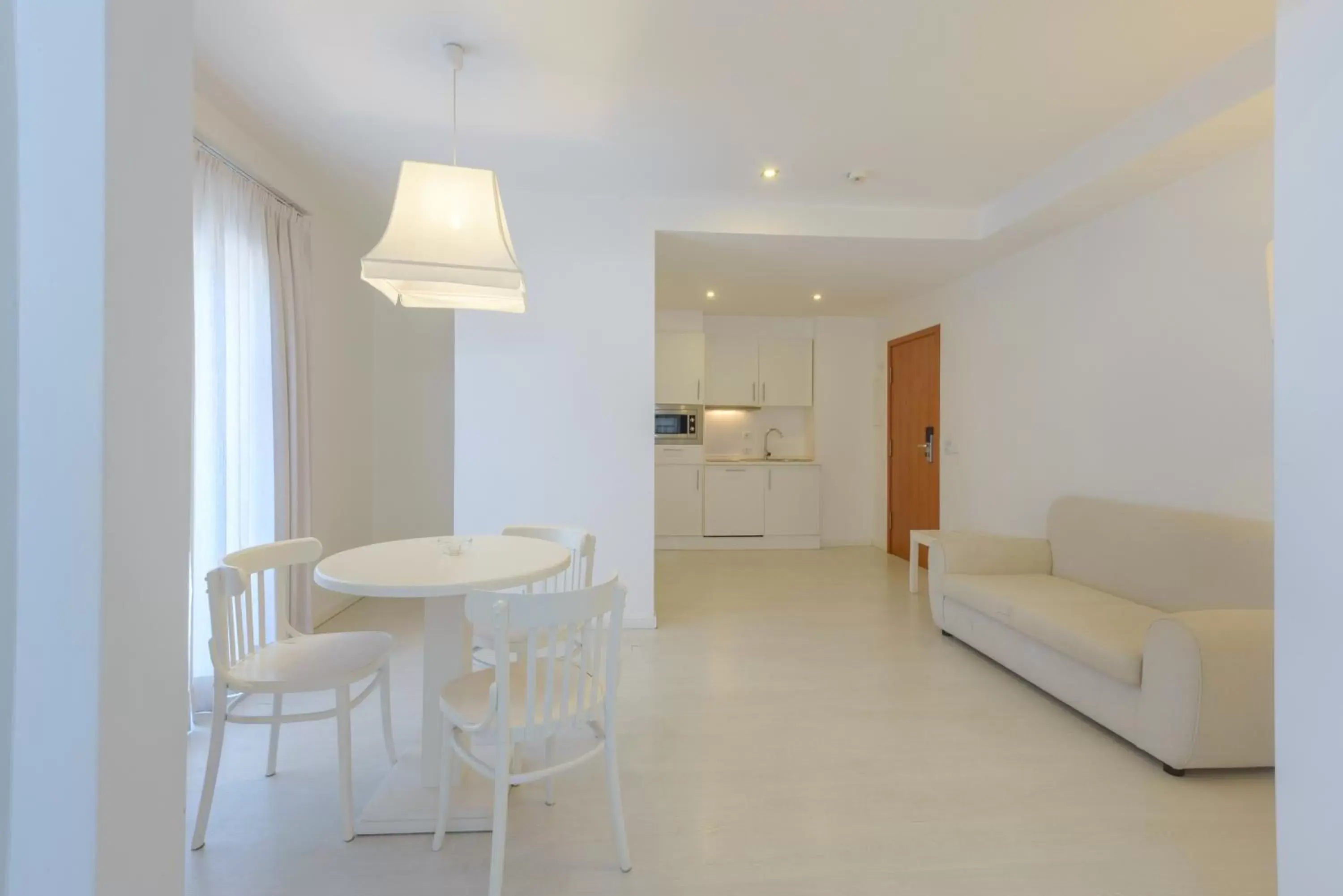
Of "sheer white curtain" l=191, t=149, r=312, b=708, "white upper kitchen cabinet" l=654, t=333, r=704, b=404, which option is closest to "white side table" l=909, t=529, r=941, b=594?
"white upper kitchen cabinet" l=654, t=333, r=704, b=404

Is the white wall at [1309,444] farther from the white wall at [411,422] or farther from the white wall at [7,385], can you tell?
the white wall at [411,422]

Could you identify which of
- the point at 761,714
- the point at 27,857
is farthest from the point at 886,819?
the point at 27,857

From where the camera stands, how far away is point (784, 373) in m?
6.67

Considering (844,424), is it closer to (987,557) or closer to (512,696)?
(987,557)

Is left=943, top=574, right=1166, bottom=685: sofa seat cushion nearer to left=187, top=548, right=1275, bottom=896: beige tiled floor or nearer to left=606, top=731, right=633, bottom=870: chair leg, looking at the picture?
left=187, top=548, right=1275, bottom=896: beige tiled floor

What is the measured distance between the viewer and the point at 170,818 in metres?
0.72

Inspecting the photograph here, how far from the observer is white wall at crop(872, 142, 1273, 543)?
272 centimetres

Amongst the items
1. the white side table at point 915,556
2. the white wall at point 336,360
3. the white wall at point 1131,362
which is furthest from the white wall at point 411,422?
the white wall at point 1131,362

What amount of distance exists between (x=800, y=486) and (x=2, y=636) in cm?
613

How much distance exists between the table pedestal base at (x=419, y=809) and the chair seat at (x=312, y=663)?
0.40 m

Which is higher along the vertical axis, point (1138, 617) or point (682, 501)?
point (682, 501)

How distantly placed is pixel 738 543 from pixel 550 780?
15.2ft

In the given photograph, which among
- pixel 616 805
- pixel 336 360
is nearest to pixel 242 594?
pixel 616 805

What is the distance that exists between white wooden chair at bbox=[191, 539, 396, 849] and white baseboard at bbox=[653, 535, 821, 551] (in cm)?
437
